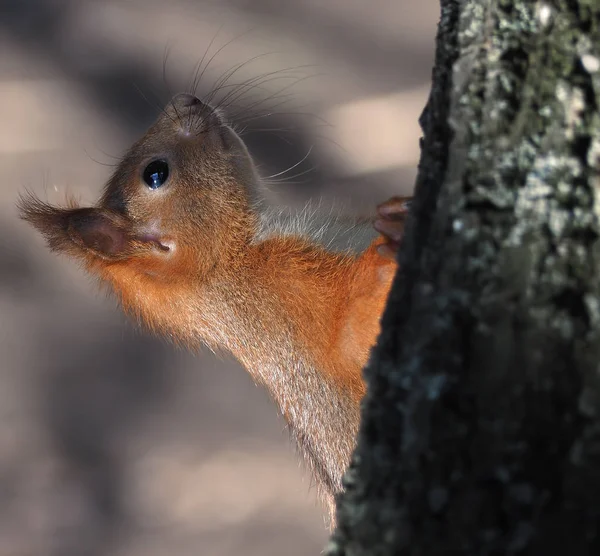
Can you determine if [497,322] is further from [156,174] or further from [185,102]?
[185,102]

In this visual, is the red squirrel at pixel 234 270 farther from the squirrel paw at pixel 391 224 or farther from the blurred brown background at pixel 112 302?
the blurred brown background at pixel 112 302

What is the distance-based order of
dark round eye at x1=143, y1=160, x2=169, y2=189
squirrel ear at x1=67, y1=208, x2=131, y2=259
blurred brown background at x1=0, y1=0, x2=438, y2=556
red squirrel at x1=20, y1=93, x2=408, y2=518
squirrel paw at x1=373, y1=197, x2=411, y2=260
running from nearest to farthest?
1. squirrel paw at x1=373, y1=197, x2=411, y2=260
2. red squirrel at x1=20, y1=93, x2=408, y2=518
3. squirrel ear at x1=67, y1=208, x2=131, y2=259
4. dark round eye at x1=143, y1=160, x2=169, y2=189
5. blurred brown background at x1=0, y1=0, x2=438, y2=556

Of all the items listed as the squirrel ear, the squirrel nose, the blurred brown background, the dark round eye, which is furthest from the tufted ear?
the blurred brown background

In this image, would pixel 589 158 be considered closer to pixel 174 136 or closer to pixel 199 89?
pixel 174 136

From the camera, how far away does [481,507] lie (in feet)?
1.68

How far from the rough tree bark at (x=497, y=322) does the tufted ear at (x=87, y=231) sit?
39.7 inches

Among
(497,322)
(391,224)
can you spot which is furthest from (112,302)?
(497,322)

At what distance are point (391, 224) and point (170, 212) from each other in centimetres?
59

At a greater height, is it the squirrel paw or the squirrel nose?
the squirrel nose

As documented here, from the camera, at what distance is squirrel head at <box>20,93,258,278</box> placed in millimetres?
1590

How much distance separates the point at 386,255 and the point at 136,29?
2208mm

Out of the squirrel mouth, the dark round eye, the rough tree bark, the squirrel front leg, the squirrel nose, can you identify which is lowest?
the rough tree bark

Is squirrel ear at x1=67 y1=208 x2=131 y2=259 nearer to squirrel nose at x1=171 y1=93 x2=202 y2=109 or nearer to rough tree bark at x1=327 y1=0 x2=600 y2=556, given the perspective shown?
squirrel nose at x1=171 y1=93 x2=202 y2=109

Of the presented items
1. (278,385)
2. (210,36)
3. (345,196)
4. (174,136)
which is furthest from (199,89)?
(278,385)
